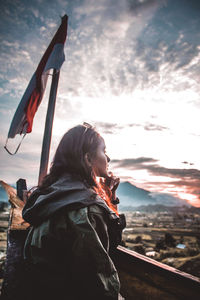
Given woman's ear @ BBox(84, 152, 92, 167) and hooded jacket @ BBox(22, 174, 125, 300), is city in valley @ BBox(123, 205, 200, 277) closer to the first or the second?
hooded jacket @ BBox(22, 174, 125, 300)

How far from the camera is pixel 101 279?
1.02m

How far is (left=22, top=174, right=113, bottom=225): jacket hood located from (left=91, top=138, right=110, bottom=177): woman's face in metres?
0.31

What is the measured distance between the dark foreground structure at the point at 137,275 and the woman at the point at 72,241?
716mm

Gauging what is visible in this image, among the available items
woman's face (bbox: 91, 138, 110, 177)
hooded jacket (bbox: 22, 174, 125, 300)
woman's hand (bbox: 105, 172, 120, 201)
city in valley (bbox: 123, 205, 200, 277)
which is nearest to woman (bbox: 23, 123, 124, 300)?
hooded jacket (bbox: 22, 174, 125, 300)

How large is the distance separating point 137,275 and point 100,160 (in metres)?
3.02

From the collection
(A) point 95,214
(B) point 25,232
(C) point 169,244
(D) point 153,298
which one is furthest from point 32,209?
(C) point 169,244

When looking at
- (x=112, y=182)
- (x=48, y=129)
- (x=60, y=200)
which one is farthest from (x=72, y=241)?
(x=48, y=129)

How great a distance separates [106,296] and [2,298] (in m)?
1.16

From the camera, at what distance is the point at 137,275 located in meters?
3.28

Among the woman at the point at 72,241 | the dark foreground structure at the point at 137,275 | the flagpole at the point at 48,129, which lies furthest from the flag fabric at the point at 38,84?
the woman at the point at 72,241

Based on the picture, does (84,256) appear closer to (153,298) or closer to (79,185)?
(79,185)

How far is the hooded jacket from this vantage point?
104cm

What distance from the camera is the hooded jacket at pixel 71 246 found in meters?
1.04

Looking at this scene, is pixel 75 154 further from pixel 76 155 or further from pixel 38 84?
pixel 38 84
